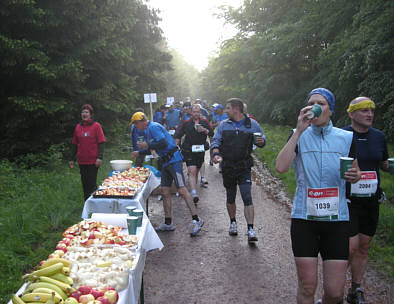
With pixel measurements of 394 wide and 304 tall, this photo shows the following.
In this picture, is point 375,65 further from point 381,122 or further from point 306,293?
point 306,293

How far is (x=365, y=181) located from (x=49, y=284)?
3021 mm

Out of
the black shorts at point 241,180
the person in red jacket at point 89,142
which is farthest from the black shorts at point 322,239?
the person in red jacket at point 89,142

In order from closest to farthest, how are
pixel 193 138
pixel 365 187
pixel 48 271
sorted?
pixel 48 271, pixel 365 187, pixel 193 138

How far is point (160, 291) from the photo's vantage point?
4262 millimetres

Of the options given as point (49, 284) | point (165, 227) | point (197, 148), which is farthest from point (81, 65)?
point (49, 284)

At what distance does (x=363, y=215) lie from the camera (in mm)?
3607

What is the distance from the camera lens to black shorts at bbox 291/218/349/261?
2.71m

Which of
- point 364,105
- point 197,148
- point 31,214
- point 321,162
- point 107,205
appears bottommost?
point 31,214

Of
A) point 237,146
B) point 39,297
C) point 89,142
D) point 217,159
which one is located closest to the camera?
point 39,297

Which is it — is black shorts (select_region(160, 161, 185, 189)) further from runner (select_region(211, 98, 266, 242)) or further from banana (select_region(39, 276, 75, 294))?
banana (select_region(39, 276, 75, 294))

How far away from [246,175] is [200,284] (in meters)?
1.90

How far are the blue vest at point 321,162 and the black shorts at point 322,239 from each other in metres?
0.08

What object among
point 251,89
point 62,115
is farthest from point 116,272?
point 251,89

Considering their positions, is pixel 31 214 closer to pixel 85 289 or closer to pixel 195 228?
pixel 195 228
